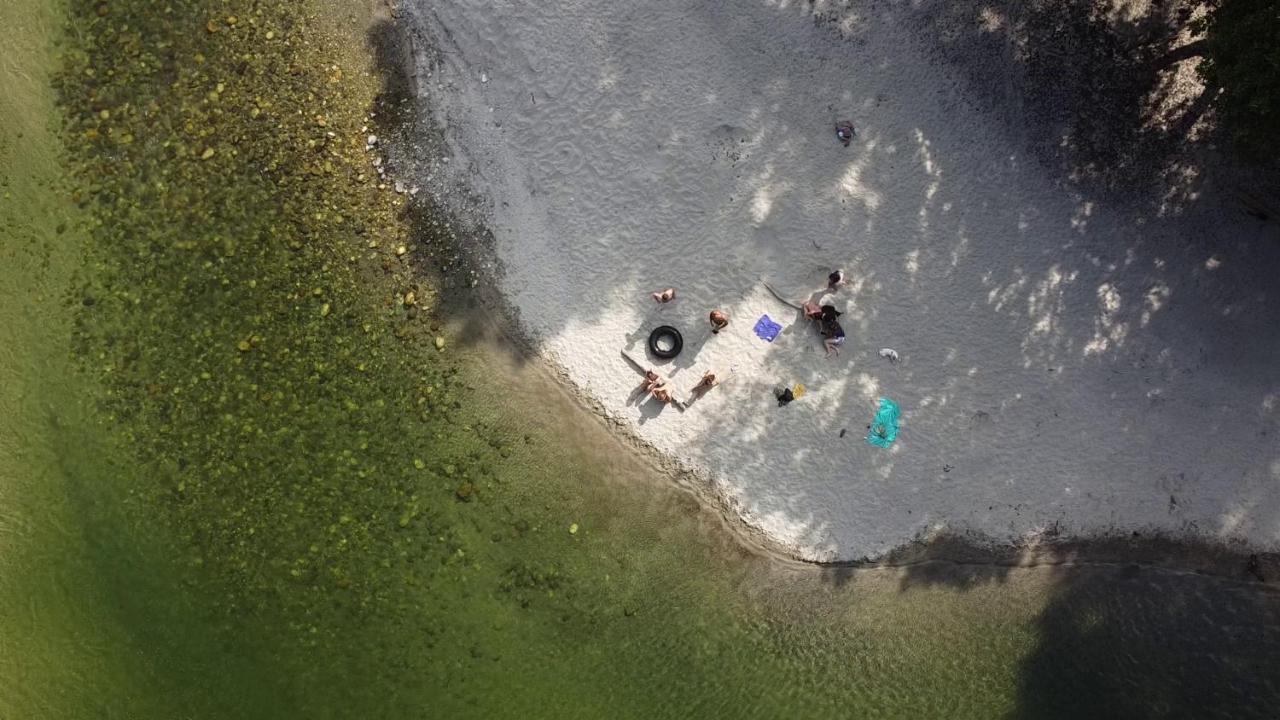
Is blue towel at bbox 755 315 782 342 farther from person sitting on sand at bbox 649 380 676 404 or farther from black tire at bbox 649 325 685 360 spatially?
person sitting on sand at bbox 649 380 676 404

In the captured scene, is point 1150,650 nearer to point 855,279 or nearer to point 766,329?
point 855,279

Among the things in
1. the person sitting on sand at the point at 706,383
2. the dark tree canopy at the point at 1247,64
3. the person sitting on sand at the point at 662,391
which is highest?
the dark tree canopy at the point at 1247,64

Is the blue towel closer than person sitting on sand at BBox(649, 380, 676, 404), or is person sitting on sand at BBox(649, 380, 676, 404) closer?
person sitting on sand at BBox(649, 380, 676, 404)

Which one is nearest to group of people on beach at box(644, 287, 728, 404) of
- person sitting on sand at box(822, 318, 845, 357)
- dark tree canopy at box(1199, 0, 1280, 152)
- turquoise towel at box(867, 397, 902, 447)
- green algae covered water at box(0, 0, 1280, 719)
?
green algae covered water at box(0, 0, 1280, 719)

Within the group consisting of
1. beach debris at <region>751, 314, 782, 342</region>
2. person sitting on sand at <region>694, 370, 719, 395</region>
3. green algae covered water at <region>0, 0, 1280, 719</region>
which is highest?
beach debris at <region>751, 314, 782, 342</region>

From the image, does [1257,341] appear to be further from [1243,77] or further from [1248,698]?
[1248,698]

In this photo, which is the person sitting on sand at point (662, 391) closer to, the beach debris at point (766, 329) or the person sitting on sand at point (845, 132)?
the beach debris at point (766, 329)

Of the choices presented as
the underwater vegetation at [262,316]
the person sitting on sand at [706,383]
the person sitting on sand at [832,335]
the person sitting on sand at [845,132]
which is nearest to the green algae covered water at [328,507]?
the underwater vegetation at [262,316]
